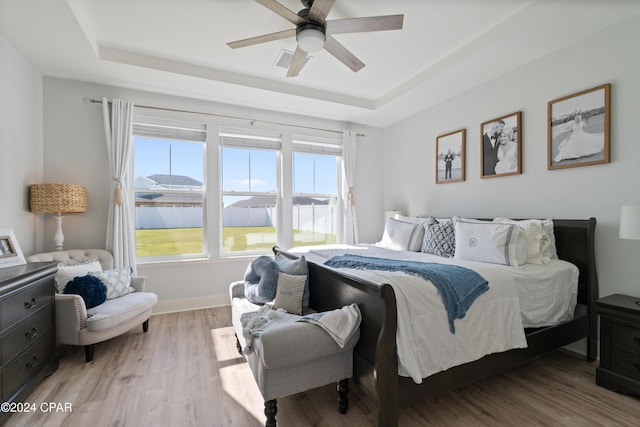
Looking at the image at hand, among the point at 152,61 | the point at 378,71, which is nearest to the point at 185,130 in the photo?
the point at 152,61

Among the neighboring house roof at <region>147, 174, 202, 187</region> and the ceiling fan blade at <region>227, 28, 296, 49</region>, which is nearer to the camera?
the ceiling fan blade at <region>227, 28, 296, 49</region>

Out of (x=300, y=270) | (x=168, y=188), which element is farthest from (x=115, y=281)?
(x=300, y=270)

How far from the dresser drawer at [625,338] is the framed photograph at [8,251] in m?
4.26

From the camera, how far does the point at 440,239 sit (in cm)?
303

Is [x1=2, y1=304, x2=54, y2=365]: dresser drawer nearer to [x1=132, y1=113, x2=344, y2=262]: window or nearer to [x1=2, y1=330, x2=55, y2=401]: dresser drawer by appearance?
[x1=2, y1=330, x2=55, y2=401]: dresser drawer

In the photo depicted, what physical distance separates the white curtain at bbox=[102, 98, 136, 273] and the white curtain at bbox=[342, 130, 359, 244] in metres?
2.87

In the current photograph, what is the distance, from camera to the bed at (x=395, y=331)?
1514 mm

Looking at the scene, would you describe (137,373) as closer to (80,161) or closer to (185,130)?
(80,161)

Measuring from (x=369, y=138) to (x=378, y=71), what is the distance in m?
1.65

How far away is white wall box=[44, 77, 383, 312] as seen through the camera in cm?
320

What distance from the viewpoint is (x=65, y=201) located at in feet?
9.46

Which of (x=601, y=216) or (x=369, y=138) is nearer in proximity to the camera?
(x=601, y=216)

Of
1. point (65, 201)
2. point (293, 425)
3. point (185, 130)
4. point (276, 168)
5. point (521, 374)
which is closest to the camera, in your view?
point (293, 425)

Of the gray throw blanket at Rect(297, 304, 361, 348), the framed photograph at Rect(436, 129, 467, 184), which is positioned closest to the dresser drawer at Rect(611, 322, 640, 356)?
the gray throw blanket at Rect(297, 304, 361, 348)
